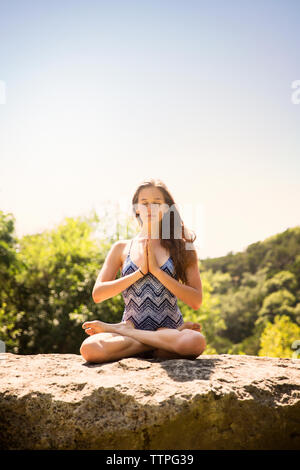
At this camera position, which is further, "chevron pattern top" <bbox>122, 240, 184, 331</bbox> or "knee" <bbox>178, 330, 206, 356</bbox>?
"chevron pattern top" <bbox>122, 240, 184, 331</bbox>

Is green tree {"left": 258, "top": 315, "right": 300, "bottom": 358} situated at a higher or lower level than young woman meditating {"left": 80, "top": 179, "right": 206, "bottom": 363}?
lower

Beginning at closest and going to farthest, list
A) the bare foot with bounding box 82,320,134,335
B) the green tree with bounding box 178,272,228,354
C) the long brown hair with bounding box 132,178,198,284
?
the bare foot with bounding box 82,320,134,335 → the long brown hair with bounding box 132,178,198,284 → the green tree with bounding box 178,272,228,354

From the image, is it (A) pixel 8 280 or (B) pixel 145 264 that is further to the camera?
(A) pixel 8 280

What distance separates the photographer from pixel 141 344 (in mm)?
3338

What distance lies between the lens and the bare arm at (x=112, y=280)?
3527mm

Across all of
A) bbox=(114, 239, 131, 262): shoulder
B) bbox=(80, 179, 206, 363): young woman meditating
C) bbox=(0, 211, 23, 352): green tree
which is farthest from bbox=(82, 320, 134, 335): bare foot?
bbox=(0, 211, 23, 352): green tree

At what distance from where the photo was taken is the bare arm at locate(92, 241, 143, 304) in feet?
11.6

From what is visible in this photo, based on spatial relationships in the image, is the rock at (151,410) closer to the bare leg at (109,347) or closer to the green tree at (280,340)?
the bare leg at (109,347)

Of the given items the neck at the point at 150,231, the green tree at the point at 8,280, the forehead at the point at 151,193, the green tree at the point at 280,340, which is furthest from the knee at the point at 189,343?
the green tree at the point at 280,340

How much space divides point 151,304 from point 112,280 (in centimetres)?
46

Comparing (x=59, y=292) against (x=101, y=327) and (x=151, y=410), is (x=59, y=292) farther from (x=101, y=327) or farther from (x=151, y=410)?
(x=151, y=410)

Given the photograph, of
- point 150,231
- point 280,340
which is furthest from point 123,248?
point 280,340

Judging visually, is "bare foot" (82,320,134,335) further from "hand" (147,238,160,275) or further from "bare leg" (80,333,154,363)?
"hand" (147,238,160,275)

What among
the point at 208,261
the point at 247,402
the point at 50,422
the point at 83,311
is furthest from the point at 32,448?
the point at 208,261
